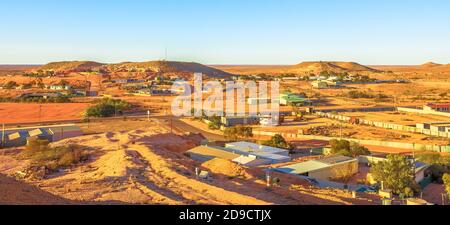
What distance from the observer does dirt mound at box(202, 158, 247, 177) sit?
51.3ft

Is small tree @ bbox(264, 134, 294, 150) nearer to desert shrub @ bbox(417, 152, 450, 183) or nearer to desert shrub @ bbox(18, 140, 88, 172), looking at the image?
desert shrub @ bbox(417, 152, 450, 183)

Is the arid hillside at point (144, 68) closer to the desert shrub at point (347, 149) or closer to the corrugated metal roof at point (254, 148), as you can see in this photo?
the corrugated metal roof at point (254, 148)

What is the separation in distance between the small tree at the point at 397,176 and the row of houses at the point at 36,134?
20.3 m

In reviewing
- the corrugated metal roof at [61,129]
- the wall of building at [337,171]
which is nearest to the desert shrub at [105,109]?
the corrugated metal roof at [61,129]

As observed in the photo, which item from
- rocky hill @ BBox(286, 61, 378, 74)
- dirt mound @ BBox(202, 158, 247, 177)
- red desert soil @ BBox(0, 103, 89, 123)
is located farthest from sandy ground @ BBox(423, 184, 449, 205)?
rocky hill @ BBox(286, 61, 378, 74)

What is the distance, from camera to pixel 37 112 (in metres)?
45.8

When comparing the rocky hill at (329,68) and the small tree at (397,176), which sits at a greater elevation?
the rocky hill at (329,68)

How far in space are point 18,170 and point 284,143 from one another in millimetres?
15004

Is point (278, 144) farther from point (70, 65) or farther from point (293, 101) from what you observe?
point (70, 65)

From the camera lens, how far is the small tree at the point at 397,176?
15.5m

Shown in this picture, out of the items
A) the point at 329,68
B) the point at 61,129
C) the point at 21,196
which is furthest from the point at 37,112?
the point at 329,68

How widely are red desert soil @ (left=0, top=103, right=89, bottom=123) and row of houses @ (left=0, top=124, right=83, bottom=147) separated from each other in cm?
1265

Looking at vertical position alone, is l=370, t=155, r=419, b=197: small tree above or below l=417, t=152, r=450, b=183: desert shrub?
above

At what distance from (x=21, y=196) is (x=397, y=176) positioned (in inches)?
511
